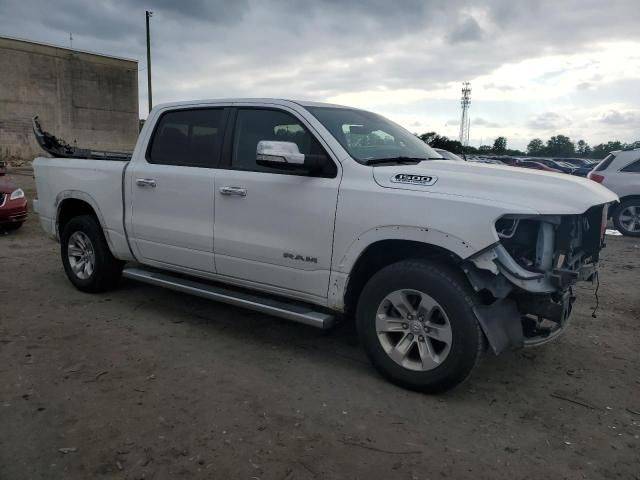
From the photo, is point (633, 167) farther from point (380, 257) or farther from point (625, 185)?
point (380, 257)

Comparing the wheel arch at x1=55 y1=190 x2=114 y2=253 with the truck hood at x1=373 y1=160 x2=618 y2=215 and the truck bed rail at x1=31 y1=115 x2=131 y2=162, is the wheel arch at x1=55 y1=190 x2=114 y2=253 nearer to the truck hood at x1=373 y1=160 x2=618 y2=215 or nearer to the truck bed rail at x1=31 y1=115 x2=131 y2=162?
the truck bed rail at x1=31 y1=115 x2=131 y2=162

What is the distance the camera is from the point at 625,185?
10.5 m

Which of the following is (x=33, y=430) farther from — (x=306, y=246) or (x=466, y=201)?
(x=466, y=201)

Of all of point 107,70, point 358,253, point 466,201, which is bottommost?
point 358,253

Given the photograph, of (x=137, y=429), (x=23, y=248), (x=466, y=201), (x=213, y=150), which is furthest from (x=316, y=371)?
(x=23, y=248)

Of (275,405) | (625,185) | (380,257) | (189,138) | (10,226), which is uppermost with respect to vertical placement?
(189,138)

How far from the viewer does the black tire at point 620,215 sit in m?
10.4

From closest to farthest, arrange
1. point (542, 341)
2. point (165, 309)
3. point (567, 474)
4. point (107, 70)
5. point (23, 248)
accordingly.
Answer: point (567, 474) < point (542, 341) < point (165, 309) < point (23, 248) < point (107, 70)

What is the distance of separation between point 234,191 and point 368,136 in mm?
1133

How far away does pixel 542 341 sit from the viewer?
3449 mm

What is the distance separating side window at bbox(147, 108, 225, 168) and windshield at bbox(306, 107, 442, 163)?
0.92 meters

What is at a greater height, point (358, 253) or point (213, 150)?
point (213, 150)

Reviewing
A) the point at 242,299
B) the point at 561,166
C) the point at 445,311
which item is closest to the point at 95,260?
the point at 242,299

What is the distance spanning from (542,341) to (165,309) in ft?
11.2
